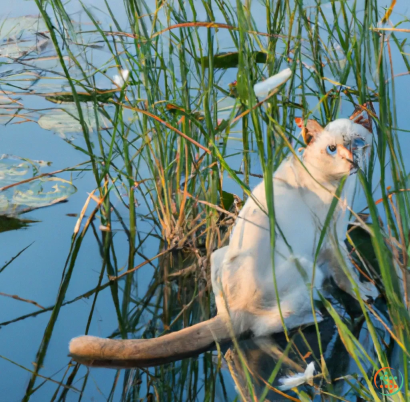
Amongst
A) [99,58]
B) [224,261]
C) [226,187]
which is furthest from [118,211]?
[99,58]

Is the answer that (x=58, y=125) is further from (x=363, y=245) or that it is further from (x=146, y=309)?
(x=363, y=245)

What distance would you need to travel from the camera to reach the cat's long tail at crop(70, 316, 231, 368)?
30.9 inches

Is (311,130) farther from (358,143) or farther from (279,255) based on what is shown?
(279,255)

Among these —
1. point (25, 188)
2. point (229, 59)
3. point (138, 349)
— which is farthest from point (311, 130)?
point (25, 188)

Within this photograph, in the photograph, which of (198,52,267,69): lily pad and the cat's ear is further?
(198,52,267,69): lily pad

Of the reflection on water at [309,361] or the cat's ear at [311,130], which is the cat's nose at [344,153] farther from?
the reflection on water at [309,361]

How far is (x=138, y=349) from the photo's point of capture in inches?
31.1

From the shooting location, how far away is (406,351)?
0.58 meters

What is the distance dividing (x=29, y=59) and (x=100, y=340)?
3.92 feet

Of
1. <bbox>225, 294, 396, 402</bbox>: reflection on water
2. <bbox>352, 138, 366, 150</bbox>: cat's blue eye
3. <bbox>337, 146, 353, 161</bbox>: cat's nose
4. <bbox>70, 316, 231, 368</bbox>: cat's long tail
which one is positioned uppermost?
<bbox>352, 138, 366, 150</bbox>: cat's blue eye

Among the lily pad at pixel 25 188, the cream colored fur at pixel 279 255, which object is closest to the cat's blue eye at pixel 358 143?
the cream colored fur at pixel 279 255

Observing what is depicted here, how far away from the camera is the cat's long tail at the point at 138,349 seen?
0.78 meters

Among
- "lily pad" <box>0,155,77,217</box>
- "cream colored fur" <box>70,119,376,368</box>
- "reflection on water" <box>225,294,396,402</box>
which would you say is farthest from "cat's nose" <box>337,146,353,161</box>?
"lily pad" <box>0,155,77,217</box>

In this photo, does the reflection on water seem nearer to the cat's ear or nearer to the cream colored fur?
the cream colored fur
